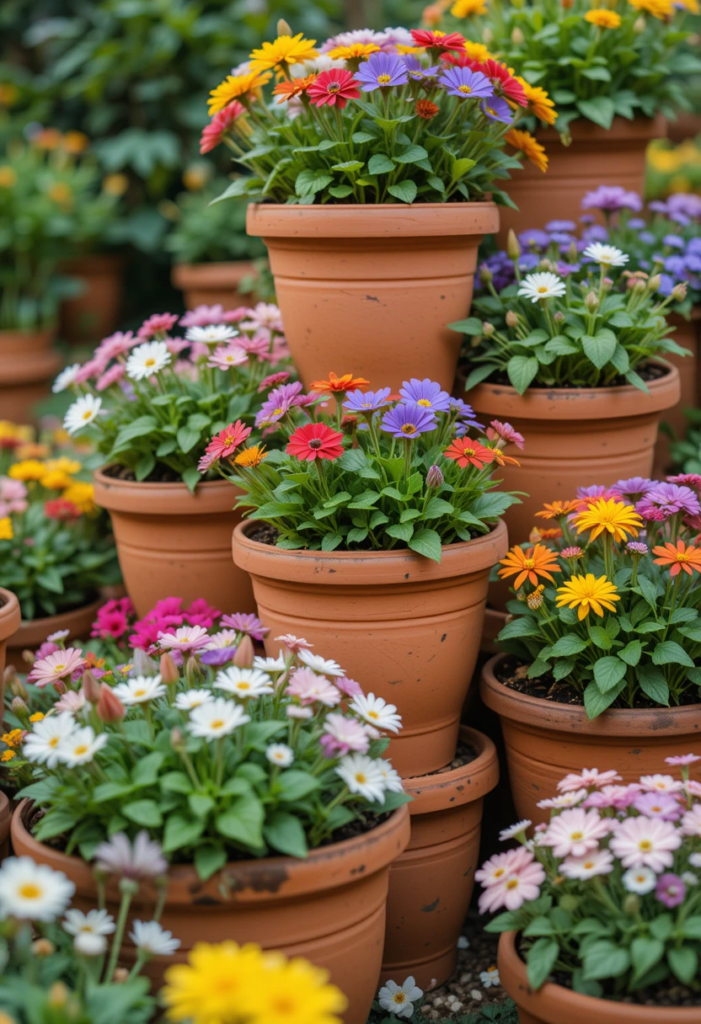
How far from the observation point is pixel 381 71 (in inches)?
80.0

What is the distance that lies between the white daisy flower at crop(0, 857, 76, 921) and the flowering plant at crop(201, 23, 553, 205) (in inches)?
55.3

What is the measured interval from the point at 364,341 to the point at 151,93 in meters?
3.64

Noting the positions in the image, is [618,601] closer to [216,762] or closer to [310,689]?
[310,689]

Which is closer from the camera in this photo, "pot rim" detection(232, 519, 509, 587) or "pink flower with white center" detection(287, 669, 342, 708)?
"pink flower with white center" detection(287, 669, 342, 708)

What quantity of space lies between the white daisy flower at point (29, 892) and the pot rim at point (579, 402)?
1.41 meters

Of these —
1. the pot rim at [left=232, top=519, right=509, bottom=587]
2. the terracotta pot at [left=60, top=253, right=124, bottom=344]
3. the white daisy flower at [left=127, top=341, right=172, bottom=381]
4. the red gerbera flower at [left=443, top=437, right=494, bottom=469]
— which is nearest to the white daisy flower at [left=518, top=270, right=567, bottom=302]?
the red gerbera flower at [left=443, top=437, right=494, bottom=469]

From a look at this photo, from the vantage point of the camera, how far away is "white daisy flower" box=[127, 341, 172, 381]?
2.30 meters

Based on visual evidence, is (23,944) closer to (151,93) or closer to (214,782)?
(214,782)

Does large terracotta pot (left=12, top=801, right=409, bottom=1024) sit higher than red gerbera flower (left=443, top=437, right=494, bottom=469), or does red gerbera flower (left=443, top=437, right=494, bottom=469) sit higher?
red gerbera flower (left=443, top=437, right=494, bottom=469)

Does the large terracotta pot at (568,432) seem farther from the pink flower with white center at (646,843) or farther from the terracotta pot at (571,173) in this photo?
the pink flower with white center at (646,843)

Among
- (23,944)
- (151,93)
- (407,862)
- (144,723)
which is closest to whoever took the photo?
(23,944)

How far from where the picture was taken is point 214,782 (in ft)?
4.93

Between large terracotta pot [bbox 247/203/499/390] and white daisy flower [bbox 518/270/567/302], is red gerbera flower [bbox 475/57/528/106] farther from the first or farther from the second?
white daisy flower [bbox 518/270/567/302]

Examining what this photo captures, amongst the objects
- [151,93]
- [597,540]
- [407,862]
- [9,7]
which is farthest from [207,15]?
[407,862]
